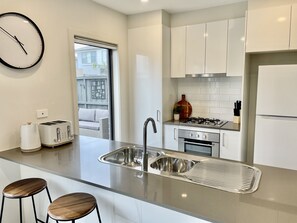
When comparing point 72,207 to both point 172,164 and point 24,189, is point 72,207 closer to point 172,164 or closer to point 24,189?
point 24,189

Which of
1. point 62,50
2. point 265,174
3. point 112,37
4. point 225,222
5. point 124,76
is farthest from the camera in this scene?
point 124,76

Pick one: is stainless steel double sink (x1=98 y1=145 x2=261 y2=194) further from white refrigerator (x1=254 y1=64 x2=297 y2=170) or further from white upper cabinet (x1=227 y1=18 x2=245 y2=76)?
white upper cabinet (x1=227 y1=18 x2=245 y2=76)

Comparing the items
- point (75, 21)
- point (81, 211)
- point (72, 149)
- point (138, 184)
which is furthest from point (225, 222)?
point (75, 21)

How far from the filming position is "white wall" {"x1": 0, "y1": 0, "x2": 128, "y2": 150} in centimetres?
203

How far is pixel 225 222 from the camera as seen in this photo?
0.98 metres

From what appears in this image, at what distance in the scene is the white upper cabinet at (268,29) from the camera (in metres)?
2.48

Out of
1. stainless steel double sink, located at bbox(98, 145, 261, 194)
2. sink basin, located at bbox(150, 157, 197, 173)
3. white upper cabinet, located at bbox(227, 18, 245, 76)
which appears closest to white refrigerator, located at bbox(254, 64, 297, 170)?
white upper cabinet, located at bbox(227, 18, 245, 76)

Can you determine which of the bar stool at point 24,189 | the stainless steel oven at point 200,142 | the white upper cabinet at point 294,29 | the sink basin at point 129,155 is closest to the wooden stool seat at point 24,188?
the bar stool at point 24,189

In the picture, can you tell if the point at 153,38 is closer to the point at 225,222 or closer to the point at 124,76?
the point at 124,76

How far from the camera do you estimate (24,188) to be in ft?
5.32

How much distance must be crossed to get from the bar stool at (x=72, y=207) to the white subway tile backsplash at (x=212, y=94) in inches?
98.6

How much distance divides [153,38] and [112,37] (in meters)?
0.58

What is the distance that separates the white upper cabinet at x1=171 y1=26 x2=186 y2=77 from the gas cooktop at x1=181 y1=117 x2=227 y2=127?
0.69 metres

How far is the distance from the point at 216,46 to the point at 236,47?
0.27 metres
